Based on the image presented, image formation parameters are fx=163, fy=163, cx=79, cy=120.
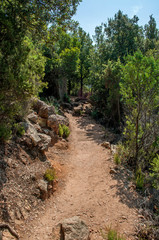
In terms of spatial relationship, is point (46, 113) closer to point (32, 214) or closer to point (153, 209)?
point (32, 214)

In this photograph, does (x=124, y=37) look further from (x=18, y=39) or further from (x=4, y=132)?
(x=4, y=132)

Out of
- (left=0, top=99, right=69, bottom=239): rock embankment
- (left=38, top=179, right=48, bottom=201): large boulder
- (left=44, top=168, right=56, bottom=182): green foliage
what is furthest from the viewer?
(left=44, top=168, right=56, bottom=182): green foliage

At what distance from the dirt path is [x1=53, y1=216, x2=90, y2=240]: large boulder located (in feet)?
0.64

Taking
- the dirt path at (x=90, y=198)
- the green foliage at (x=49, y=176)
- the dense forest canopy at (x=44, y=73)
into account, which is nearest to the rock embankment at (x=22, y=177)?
the green foliage at (x=49, y=176)

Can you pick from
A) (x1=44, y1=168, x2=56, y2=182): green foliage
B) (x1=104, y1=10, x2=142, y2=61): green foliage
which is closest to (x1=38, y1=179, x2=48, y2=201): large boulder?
(x1=44, y1=168, x2=56, y2=182): green foliage

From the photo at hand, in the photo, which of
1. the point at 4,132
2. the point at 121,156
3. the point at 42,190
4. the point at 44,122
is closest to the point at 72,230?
the point at 42,190

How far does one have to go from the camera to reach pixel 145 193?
5.08 metres

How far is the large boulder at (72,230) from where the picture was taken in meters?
3.46

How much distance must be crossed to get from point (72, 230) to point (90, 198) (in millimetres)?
1528

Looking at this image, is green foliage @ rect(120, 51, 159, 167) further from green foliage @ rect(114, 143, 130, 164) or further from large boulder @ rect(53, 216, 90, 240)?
large boulder @ rect(53, 216, 90, 240)

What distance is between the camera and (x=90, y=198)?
4.99 metres

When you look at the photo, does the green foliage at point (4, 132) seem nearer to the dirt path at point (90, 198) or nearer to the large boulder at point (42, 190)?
the large boulder at point (42, 190)

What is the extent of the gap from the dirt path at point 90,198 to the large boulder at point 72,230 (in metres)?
0.20

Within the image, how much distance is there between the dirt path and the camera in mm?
3938
